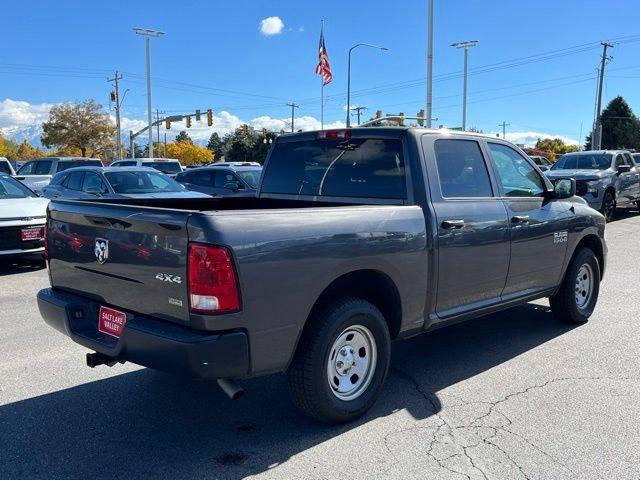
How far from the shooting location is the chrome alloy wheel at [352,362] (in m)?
3.68

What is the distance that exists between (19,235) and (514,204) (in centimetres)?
692

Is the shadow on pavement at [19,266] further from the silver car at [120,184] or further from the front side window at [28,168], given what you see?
the front side window at [28,168]

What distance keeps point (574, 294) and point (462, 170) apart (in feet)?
7.17

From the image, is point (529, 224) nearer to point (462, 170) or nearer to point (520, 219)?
point (520, 219)

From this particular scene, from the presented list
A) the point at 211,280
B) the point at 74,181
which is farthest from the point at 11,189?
the point at 211,280

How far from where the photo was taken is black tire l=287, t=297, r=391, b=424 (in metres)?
3.46

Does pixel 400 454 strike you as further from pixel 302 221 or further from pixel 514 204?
pixel 514 204

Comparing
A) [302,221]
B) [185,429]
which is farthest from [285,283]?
[185,429]

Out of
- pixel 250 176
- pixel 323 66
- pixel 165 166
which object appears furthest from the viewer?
pixel 323 66

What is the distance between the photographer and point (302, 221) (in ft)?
11.0

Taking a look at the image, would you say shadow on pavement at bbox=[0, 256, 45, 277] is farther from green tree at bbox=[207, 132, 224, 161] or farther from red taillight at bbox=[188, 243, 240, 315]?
green tree at bbox=[207, 132, 224, 161]

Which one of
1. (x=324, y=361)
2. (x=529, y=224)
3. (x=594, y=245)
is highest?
(x=529, y=224)

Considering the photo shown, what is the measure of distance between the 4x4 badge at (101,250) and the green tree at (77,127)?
63233mm

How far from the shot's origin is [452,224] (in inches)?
168
